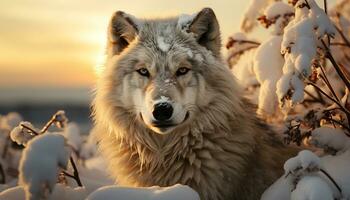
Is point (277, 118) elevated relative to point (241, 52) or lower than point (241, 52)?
lower

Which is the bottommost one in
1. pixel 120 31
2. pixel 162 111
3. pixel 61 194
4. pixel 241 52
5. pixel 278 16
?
pixel 61 194

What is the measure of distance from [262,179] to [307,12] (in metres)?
1.42

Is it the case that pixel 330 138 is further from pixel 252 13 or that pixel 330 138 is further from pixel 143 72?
pixel 252 13

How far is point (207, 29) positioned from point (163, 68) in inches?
28.5

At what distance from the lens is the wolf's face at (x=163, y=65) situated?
410cm

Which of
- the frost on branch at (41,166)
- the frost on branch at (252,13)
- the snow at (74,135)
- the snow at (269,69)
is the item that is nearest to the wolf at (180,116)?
the snow at (269,69)

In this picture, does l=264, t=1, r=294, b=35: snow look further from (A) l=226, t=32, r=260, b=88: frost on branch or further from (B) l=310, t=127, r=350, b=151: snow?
(B) l=310, t=127, r=350, b=151: snow

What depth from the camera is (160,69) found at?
429 cm

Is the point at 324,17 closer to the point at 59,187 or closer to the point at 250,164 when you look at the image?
the point at 250,164

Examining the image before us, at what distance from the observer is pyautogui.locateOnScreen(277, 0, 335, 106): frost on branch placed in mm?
3488

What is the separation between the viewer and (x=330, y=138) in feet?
13.6

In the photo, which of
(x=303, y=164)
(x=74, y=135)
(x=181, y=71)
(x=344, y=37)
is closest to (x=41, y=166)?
(x=303, y=164)

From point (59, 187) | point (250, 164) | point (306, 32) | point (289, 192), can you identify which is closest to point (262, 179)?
point (250, 164)

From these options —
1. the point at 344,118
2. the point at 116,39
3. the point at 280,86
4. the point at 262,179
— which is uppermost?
the point at 116,39
